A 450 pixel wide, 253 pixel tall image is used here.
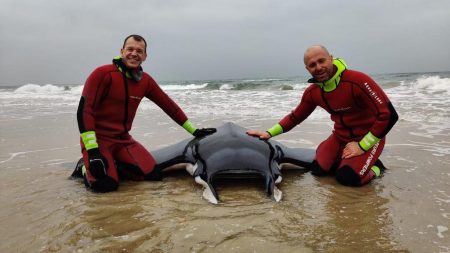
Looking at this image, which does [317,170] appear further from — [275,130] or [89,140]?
[89,140]

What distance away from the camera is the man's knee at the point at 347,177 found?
3.66m

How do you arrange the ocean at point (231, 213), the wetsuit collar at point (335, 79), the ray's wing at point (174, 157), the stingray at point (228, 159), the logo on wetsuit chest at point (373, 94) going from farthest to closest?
the ray's wing at point (174, 157) < the wetsuit collar at point (335, 79) < the logo on wetsuit chest at point (373, 94) < the stingray at point (228, 159) < the ocean at point (231, 213)

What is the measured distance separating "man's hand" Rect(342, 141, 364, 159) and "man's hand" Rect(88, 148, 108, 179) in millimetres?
2451

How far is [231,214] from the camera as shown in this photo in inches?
110

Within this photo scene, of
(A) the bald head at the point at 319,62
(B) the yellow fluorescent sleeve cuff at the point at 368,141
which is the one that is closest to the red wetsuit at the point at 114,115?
(A) the bald head at the point at 319,62

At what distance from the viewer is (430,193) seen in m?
3.36

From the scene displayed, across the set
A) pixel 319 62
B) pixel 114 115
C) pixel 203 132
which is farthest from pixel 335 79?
pixel 114 115

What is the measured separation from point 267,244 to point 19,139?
18.3 ft

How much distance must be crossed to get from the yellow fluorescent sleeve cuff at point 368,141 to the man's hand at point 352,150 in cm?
6

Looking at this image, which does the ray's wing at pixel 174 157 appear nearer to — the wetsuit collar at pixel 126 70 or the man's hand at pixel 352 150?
the wetsuit collar at pixel 126 70

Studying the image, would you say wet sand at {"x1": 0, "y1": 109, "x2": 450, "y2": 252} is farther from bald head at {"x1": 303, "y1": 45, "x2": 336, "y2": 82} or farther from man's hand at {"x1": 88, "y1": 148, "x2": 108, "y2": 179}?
bald head at {"x1": 303, "y1": 45, "x2": 336, "y2": 82}

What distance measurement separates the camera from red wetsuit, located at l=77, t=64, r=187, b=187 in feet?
12.0

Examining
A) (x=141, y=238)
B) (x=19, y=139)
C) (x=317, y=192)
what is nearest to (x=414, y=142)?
(x=317, y=192)

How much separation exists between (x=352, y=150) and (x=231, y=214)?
5.53 ft
